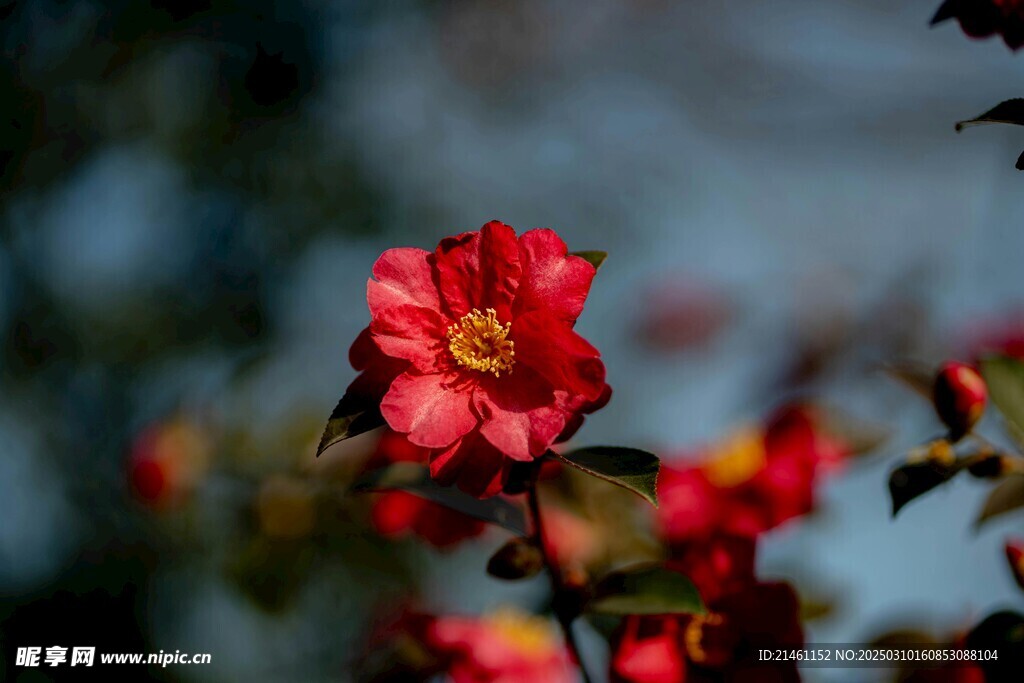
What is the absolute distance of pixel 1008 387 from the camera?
56 centimetres

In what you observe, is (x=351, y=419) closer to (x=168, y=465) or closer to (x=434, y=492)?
(x=434, y=492)

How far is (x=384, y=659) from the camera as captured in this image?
0.67 m

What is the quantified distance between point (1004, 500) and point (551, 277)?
13.3 inches

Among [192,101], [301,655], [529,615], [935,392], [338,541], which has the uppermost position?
[935,392]

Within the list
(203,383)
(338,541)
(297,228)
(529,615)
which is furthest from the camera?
(297,228)

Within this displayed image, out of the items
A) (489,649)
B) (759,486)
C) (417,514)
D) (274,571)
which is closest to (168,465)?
(274,571)

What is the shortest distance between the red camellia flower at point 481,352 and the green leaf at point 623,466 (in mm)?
19

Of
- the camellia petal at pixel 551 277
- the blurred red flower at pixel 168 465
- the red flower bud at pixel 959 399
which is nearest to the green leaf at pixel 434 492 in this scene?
the camellia petal at pixel 551 277

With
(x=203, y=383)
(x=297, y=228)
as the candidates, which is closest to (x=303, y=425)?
(x=203, y=383)

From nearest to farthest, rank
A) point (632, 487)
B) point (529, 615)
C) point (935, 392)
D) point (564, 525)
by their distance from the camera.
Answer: point (632, 487), point (935, 392), point (529, 615), point (564, 525)

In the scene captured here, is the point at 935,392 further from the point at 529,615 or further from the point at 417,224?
the point at 417,224

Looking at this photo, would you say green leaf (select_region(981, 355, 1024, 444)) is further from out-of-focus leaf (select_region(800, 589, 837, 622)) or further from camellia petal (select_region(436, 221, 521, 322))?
camellia petal (select_region(436, 221, 521, 322))

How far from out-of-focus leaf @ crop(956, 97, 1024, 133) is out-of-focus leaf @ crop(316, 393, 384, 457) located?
29cm

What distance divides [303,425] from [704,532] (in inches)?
32.2
